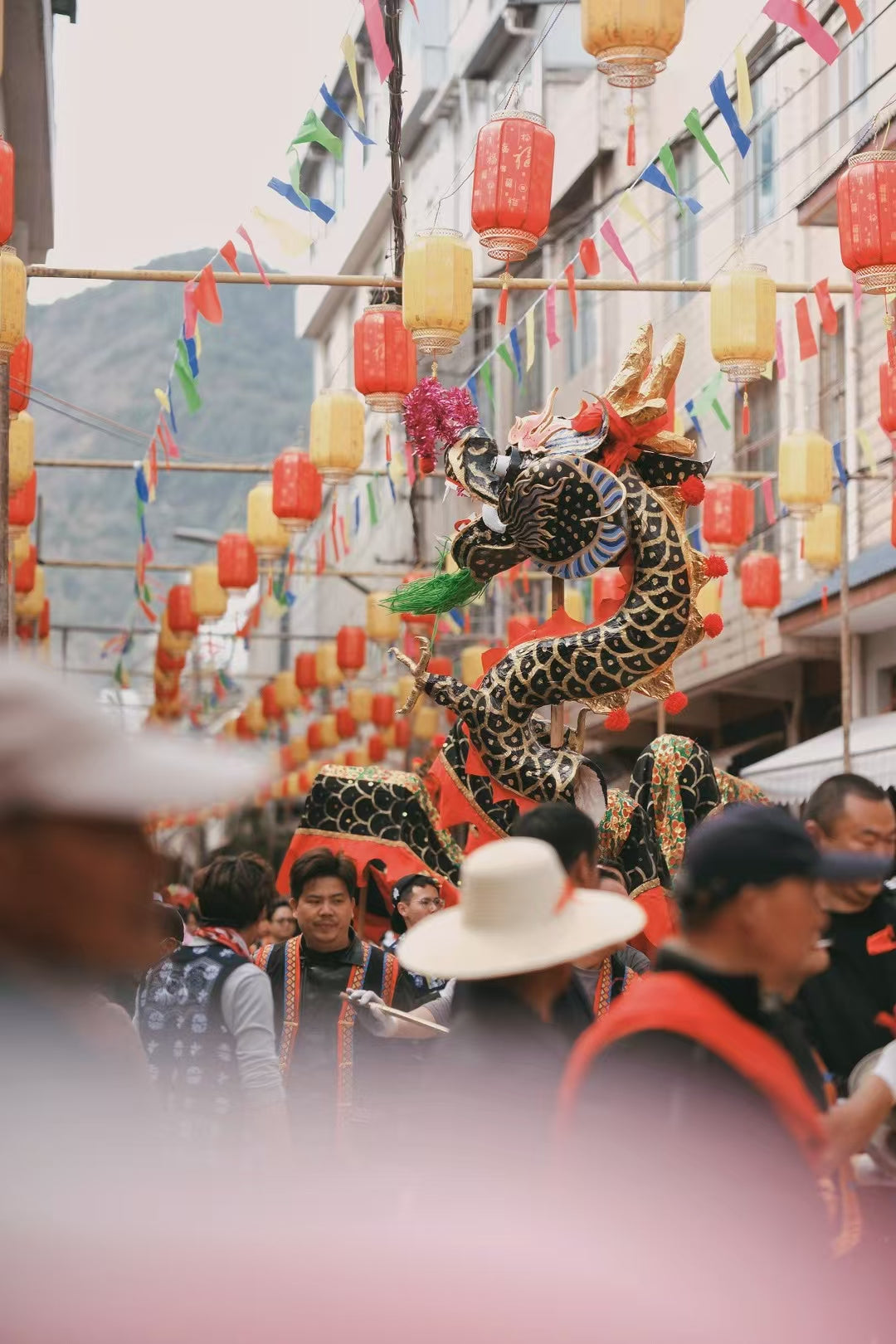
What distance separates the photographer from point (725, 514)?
17906 mm

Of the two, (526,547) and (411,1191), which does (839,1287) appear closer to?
(411,1191)

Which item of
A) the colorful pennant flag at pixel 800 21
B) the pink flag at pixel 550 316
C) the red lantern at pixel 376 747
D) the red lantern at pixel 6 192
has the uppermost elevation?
the colorful pennant flag at pixel 800 21

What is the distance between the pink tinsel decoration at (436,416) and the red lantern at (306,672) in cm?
2226

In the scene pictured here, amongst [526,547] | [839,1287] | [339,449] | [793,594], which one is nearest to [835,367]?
[793,594]

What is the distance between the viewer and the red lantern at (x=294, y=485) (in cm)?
1881

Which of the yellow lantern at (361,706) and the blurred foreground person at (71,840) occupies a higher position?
the blurred foreground person at (71,840)

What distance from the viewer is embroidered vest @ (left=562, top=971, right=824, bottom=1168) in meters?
2.76

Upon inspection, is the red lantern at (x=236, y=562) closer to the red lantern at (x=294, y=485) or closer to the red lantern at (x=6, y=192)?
the red lantern at (x=294, y=485)

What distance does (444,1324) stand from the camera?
5.00 ft

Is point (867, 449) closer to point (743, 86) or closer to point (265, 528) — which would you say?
point (265, 528)

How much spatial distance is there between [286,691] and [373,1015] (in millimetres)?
26896

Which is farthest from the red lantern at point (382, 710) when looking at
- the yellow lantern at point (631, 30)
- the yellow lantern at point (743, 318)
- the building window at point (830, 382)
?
the yellow lantern at point (631, 30)

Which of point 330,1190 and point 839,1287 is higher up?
point 330,1190

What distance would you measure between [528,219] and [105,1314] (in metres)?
10.5
